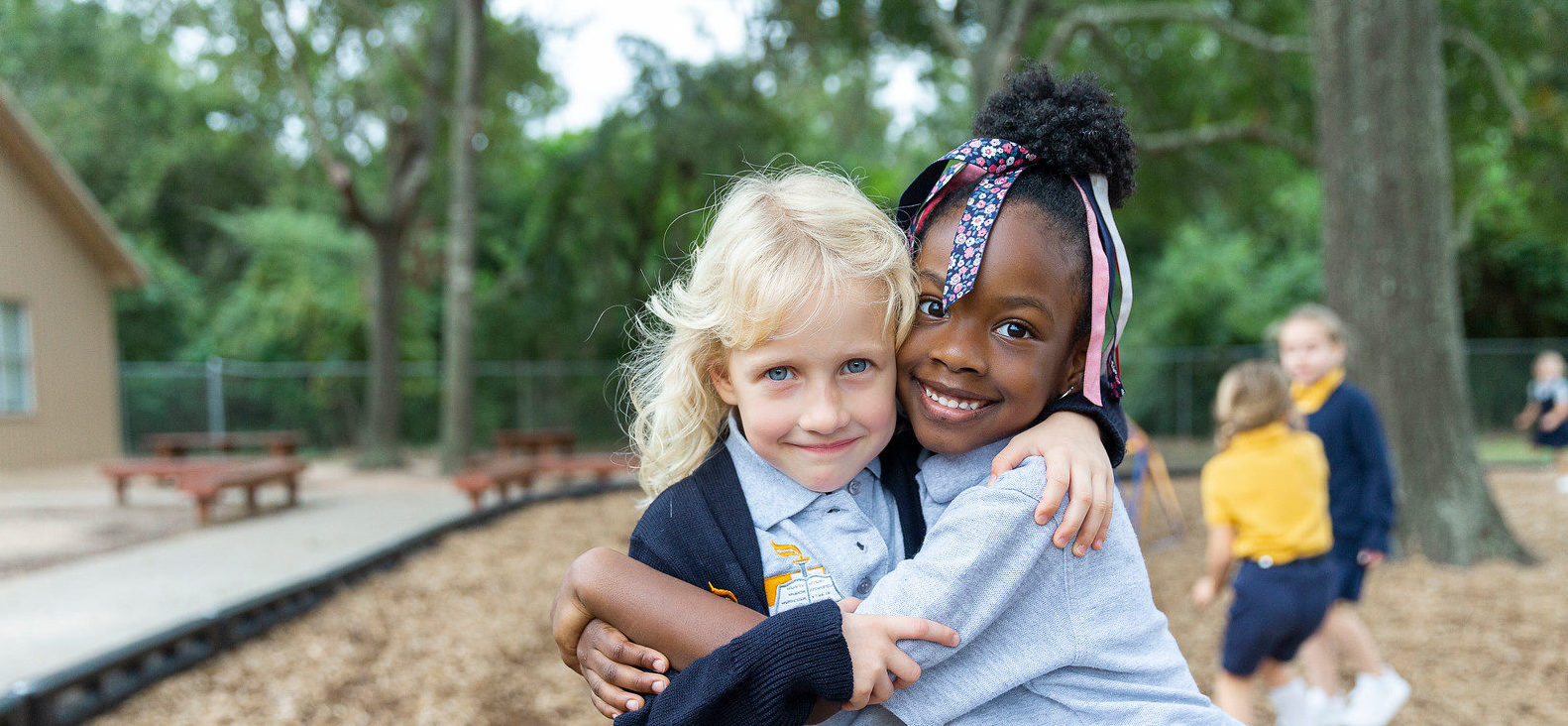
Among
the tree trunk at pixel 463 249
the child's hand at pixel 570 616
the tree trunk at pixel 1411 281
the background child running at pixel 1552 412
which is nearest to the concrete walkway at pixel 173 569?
the tree trunk at pixel 463 249

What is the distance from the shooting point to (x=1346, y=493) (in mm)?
4270

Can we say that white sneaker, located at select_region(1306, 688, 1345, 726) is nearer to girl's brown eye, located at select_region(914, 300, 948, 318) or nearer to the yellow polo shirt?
the yellow polo shirt

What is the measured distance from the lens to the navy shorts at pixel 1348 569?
13.8ft

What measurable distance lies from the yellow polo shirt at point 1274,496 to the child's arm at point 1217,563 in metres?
0.03

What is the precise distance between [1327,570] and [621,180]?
11457 millimetres

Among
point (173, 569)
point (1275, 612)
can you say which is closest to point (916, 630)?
point (1275, 612)

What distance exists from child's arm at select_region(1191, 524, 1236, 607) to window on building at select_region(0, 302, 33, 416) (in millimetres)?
17306

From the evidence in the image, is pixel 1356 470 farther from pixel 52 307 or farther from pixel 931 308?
pixel 52 307

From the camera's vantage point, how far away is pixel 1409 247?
650cm

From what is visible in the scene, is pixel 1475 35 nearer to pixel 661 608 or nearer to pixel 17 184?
pixel 661 608

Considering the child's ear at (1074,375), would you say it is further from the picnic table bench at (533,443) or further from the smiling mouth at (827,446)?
the picnic table bench at (533,443)

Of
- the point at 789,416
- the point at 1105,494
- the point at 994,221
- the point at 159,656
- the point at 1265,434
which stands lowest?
the point at 159,656

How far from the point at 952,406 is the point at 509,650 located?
13.2ft

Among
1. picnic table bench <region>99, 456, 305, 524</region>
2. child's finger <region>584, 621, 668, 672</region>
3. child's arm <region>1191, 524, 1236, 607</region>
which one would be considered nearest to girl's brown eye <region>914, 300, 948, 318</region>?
child's finger <region>584, 621, 668, 672</region>
